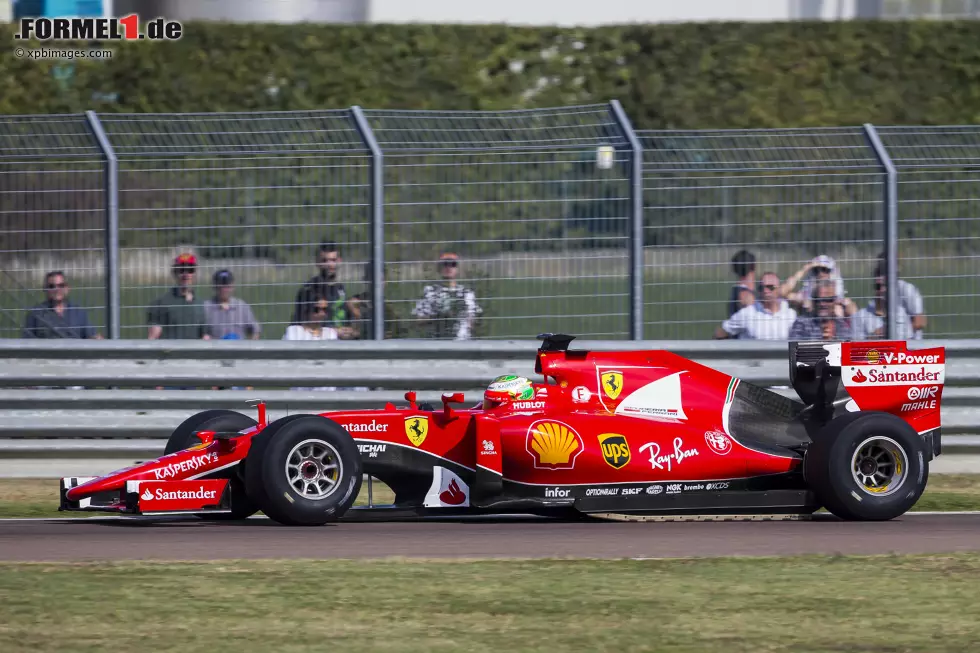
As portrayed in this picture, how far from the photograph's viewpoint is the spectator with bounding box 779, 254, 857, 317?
12734mm

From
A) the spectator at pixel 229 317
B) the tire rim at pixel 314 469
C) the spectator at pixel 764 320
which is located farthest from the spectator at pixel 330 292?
the tire rim at pixel 314 469

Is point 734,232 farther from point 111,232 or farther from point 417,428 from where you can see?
point 111,232

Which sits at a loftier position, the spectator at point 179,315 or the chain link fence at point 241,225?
the chain link fence at point 241,225

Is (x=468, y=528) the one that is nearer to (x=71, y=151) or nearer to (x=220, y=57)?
(x=71, y=151)

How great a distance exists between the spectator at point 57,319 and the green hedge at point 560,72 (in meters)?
9.85

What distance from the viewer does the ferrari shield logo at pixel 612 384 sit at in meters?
9.47

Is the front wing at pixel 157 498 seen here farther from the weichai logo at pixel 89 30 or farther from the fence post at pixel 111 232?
the weichai logo at pixel 89 30

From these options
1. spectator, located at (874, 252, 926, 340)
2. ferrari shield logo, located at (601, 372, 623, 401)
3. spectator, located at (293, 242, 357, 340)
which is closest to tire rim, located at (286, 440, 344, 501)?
ferrari shield logo, located at (601, 372, 623, 401)

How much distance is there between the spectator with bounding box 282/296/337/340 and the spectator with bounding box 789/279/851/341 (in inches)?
142

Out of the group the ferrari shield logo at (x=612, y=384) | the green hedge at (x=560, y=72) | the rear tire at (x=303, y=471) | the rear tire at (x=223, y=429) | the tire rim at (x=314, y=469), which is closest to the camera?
the rear tire at (x=303, y=471)

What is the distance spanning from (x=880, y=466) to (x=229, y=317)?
5.24 metres

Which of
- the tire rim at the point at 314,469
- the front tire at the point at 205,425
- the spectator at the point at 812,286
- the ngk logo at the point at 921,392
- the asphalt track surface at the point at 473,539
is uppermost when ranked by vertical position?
the spectator at the point at 812,286

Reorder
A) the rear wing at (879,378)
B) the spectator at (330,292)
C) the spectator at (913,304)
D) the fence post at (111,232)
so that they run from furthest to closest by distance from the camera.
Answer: the spectator at (913,304), the spectator at (330,292), the fence post at (111,232), the rear wing at (879,378)

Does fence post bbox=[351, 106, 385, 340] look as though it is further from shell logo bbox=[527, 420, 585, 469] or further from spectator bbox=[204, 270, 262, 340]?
shell logo bbox=[527, 420, 585, 469]
